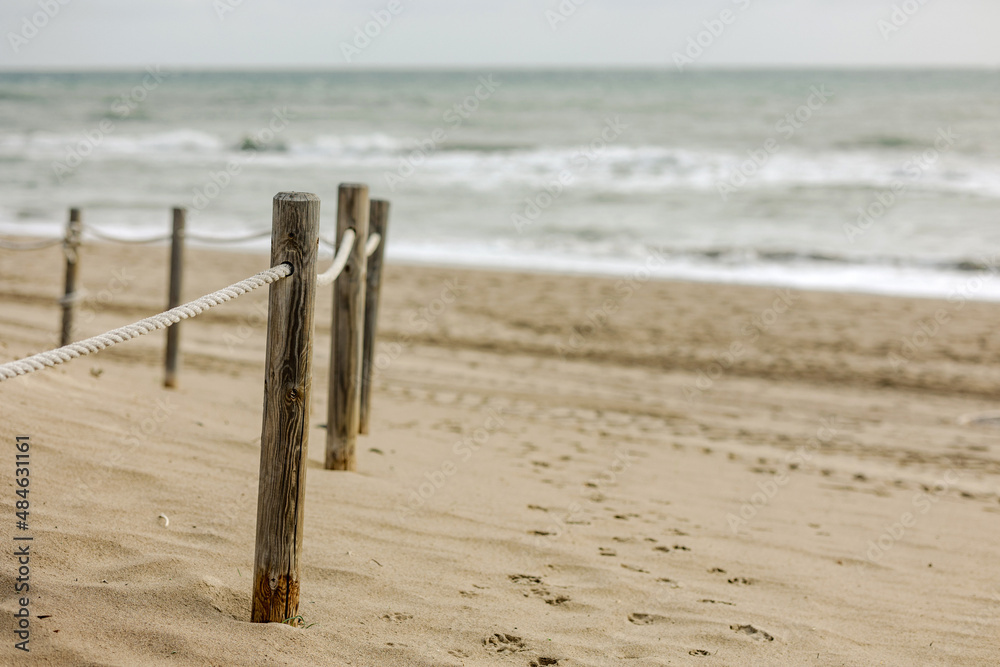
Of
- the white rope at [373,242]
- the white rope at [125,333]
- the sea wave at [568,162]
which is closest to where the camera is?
the white rope at [125,333]

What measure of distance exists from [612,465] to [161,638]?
320 cm

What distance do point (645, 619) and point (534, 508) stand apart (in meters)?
1.16

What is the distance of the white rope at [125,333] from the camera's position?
1.79m

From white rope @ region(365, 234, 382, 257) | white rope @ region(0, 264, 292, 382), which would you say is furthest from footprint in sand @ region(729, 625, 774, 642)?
white rope @ region(365, 234, 382, 257)

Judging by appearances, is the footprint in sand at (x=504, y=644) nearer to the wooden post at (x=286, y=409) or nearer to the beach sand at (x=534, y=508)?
the beach sand at (x=534, y=508)

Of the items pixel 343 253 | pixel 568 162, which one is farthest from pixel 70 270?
pixel 568 162

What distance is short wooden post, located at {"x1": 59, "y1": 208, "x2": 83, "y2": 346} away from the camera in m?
5.97

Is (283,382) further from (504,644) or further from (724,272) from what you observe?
(724,272)

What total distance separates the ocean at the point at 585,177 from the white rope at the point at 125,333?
10532 mm

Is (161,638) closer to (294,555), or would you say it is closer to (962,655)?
(294,555)

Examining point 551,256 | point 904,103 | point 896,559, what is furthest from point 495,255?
point 904,103

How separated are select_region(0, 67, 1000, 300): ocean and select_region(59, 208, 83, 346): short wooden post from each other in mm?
7417

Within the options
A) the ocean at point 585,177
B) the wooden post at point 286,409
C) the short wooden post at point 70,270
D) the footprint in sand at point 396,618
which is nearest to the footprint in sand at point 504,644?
the footprint in sand at point 396,618

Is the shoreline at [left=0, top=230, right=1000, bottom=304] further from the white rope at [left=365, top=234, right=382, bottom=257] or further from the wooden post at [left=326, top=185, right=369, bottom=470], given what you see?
the wooden post at [left=326, top=185, right=369, bottom=470]
